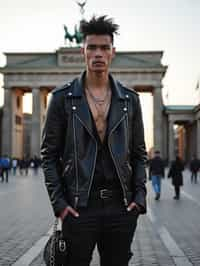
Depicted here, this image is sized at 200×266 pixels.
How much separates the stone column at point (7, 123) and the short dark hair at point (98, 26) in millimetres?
66819

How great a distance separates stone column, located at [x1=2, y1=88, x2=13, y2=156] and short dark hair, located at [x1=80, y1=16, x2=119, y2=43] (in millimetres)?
66819

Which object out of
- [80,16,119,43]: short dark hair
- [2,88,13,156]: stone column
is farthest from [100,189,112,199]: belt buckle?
[2,88,13,156]: stone column

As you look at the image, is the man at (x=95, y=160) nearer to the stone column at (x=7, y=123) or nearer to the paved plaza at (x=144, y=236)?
the paved plaza at (x=144, y=236)

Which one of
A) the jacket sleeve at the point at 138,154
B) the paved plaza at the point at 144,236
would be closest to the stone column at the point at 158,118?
the paved plaza at the point at 144,236

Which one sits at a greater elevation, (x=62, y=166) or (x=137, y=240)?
(x=62, y=166)

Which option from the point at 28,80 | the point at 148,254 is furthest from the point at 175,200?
the point at 28,80

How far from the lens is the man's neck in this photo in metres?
2.89

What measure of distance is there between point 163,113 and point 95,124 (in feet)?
228

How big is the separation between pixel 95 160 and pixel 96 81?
54cm

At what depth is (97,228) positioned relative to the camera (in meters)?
2.73

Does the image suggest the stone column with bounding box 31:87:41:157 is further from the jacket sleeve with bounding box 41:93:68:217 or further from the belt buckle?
the belt buckle

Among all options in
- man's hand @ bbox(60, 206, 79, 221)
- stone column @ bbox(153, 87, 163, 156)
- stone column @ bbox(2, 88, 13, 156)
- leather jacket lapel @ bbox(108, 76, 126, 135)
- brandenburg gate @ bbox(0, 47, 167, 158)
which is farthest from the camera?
stone column @ bbox(153, 87, 163, 156)

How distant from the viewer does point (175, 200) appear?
16.5 metres

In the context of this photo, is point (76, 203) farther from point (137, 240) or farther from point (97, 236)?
point (137, 240)
